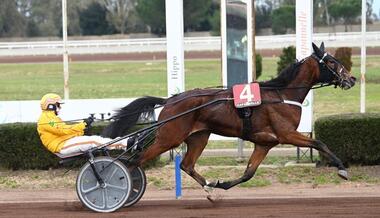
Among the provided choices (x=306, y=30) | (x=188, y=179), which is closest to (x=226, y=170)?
(x=188, y=179)

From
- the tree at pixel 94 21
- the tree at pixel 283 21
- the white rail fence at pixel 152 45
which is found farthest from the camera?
the tree at pixel 94 21

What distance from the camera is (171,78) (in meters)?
13.7

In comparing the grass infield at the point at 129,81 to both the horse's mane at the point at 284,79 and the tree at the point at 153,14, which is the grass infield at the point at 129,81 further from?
the tree at the point at 153,14

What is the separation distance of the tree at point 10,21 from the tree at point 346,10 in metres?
32.7

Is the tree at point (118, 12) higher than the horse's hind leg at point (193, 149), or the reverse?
the tree at point (118, 12)

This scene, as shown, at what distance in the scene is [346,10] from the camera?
73062 mm

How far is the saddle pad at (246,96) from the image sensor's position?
8.92 m

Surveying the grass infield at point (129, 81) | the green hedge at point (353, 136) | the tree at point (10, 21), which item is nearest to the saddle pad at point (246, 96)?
the green hedge at point (353, 136)

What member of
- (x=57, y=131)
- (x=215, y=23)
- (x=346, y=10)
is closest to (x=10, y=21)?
(x=215, y=23)

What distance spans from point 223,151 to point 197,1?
181ft

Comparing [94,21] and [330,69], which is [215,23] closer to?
[94,21]

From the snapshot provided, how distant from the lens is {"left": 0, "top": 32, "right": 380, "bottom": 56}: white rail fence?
48438 millimetres

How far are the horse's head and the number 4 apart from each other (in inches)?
40.2

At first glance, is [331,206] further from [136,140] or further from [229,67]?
[229,67]
